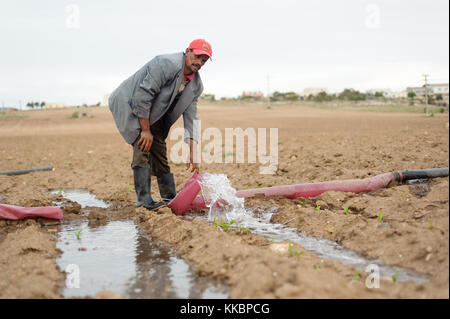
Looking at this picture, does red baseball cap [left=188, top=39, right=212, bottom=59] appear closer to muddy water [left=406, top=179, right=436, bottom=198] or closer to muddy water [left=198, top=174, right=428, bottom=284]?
muddy water [left=198, top=174, right=428, bottom=284]

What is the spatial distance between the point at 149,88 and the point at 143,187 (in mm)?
1086

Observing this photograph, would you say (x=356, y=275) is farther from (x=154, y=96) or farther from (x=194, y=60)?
(x=154, y=96)

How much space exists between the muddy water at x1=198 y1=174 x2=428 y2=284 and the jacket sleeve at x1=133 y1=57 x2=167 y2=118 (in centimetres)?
94

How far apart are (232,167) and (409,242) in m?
4.86

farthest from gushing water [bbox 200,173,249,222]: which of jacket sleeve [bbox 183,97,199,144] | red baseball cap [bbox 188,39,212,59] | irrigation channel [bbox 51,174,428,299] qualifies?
red baseball cap [bbox 188,39,212,59]

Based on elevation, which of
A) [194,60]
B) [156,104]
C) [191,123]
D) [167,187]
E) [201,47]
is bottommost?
[167,187]

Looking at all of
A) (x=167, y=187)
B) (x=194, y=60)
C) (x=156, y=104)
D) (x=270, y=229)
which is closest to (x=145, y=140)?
(x=156, y=104)

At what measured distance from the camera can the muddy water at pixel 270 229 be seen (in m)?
2.75

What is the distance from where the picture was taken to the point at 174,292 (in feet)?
8.33

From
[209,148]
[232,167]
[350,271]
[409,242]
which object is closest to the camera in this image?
[350,271]

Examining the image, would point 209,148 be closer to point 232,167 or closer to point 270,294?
point 232,167

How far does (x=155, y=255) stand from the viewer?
3.25m

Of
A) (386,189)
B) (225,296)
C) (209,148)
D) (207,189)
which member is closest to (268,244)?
(225,296)

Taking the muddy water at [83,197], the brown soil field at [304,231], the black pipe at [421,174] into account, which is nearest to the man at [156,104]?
the brown soil field at [304,231]
